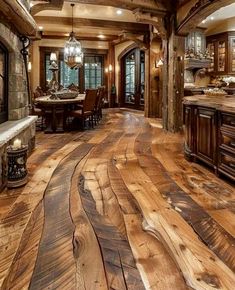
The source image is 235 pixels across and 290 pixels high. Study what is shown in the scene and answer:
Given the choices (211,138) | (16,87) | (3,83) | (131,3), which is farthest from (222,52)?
(3,83)

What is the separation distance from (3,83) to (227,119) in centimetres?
279

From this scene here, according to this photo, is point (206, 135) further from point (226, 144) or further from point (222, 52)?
point (222, 52)

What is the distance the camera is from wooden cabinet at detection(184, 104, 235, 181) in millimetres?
3156

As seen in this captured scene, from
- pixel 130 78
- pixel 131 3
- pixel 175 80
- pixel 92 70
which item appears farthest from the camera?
pixel 92 70

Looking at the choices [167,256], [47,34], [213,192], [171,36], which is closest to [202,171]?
[213,192]

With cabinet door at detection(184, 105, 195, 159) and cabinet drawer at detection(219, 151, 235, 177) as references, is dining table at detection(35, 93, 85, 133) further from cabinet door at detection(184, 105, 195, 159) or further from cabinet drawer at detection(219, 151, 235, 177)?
cabinet drawer at detection(219, 151, 235, 177)

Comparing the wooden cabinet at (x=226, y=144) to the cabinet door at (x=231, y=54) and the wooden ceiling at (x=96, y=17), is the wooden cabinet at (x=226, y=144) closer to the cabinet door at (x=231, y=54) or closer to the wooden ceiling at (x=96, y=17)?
the wooden ceiling at (x=96, y=17)

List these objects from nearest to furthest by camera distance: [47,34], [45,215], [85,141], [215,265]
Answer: [215,265] < [45,215] < [85,141] < [47,34]

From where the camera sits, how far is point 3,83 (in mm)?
3777

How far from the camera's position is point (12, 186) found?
304 cm

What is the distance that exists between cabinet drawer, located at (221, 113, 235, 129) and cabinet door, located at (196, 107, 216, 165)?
0.18 m

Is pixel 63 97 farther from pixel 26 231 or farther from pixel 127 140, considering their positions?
pixel 26 231

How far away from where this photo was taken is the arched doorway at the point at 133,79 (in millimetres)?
11820

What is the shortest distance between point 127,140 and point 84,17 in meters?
4.86
